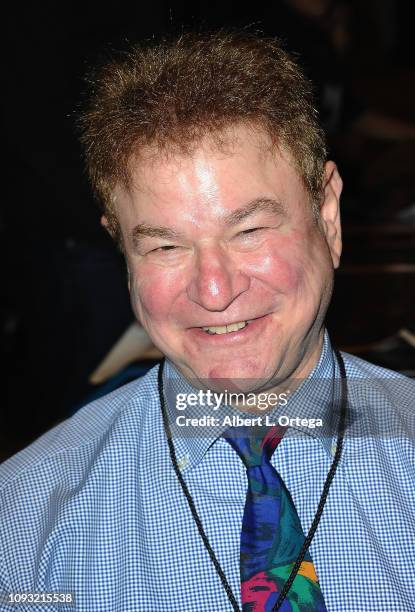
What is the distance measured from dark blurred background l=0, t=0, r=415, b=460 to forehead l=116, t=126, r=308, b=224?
912mm

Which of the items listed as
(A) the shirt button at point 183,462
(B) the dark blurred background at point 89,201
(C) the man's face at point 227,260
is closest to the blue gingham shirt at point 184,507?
(A) the shirt button at point 183,462

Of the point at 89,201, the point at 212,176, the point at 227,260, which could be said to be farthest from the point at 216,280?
the point at 89,201

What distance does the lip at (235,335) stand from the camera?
1208 mm

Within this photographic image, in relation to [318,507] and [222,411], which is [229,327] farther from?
[318,507]

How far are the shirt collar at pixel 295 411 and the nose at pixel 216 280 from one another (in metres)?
0.21

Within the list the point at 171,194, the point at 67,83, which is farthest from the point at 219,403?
the point at 67,83

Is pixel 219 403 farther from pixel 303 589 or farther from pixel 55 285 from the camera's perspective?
pixel 55 285

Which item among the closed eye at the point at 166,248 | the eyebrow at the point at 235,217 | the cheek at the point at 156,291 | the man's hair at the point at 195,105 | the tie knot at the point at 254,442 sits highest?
the man's hair at the point at 195,105

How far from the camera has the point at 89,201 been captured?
8.87 feet

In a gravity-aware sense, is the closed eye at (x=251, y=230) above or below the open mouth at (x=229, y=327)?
above

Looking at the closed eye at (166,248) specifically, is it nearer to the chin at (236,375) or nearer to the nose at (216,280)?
the nose at (216,280)

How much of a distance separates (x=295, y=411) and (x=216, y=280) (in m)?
0.29

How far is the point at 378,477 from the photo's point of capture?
1.28 m

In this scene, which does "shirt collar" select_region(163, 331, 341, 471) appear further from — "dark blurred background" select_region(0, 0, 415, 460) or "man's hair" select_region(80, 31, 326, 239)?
"dark blurred background" select_region(0, 0, 415, 460)
